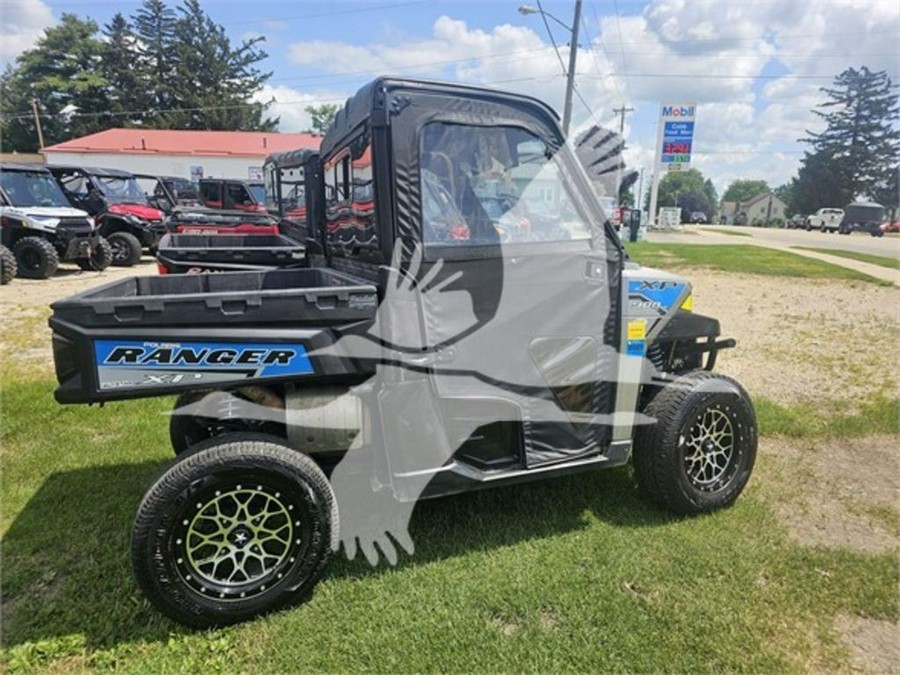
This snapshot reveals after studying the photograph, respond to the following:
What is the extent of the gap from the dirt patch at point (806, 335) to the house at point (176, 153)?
3361cm

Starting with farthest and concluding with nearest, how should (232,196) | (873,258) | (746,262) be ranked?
1. (873,258)
2. (232,196)
3. (746,262)

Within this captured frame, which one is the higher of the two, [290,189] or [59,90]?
[59,90]

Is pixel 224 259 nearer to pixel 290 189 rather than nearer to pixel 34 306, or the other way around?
pixel 290 189

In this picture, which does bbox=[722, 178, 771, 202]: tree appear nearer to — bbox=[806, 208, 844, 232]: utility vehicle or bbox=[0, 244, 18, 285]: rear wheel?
bbox=[806, 208, 844, 232]: utility vehicle

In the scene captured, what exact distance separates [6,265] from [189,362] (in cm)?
1099

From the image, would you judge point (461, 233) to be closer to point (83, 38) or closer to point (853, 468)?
point (853, 468)

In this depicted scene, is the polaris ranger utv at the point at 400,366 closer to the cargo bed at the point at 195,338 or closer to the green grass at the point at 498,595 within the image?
the cargo bed at the point at 195,338

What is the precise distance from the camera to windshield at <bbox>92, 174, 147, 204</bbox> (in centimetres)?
1495

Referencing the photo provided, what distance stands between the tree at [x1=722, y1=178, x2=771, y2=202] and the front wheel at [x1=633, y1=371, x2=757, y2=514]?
137656 millimetres

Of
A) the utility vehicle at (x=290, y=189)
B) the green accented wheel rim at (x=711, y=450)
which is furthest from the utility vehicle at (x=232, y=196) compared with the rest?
the green accented wheel rim at (x=711, y=450)

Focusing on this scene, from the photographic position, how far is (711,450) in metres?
3.29

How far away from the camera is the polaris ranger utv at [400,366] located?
2340mm

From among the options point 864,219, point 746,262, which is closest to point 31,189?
point 746,262

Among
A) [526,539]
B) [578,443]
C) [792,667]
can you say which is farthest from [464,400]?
[792,667]
